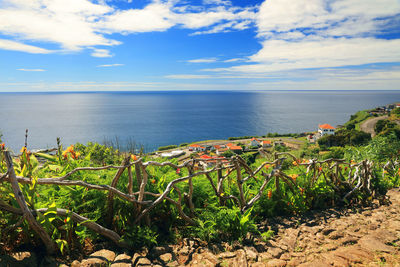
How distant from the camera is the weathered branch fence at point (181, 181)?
77.8 inches

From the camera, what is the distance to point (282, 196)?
359 cm

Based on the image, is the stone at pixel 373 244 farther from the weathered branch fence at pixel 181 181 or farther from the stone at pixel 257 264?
the stone at pixel 257 264

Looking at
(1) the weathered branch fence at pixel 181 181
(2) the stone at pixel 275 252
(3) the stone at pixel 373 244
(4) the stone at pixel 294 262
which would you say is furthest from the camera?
(3) the stone at pixel 373 244

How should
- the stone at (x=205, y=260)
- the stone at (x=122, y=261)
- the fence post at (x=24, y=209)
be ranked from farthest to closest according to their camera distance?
the stone at (x=205, y=260) → the stone at (x=122, y=261) → the fence post at (x=24, y=209)

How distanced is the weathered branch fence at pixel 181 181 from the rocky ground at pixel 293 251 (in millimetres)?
238

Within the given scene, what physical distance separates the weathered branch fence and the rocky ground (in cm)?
24

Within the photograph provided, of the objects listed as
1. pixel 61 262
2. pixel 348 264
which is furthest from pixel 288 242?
pixel 61 262

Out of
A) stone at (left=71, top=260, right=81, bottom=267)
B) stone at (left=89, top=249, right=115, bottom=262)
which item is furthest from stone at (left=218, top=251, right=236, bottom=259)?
stone at (left=71, top=260, right=81, bottom=267)

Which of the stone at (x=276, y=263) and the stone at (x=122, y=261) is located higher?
the stone at (x=122, y=261)

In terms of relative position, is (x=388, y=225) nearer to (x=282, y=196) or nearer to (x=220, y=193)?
(x=282, y=196)

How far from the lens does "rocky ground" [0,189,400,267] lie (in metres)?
2.20

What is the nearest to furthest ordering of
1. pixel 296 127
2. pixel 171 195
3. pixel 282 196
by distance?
pixel 171 195 → pixel 282 196 → pixel 296 127

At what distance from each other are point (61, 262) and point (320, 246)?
2759 mm

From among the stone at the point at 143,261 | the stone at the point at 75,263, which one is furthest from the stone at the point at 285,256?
the stone at the point at 75,263
